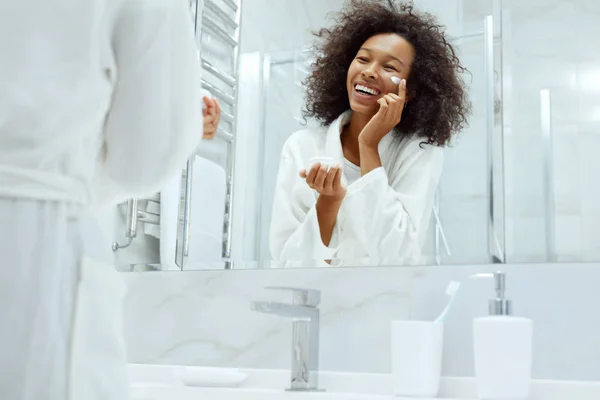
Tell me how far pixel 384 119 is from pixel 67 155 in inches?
32.0

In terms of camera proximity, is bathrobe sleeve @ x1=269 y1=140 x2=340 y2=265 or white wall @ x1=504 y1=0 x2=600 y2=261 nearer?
white wall @ x1=504 y1=0 x2=600 y2=261

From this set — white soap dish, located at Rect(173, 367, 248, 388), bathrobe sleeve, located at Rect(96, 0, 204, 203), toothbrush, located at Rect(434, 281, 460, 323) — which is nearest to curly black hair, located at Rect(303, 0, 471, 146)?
toothbrush, located at Rect(434, 281, 460, 323)

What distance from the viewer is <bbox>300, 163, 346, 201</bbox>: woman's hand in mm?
1389

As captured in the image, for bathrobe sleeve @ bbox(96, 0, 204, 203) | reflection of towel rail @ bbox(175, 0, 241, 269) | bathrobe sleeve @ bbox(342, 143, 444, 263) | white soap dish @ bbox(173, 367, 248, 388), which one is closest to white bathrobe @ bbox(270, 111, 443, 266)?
bathrobe sleeve @ bbox(342, 143, 444, 263)

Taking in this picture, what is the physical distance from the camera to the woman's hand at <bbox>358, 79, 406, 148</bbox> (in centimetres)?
137

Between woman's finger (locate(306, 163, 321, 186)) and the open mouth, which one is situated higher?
the open mouth

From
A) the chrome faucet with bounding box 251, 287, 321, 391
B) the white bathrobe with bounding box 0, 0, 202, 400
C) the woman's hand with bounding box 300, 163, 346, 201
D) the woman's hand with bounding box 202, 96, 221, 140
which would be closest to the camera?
the white bathrobe with bounding box 0, 0, 202, 400

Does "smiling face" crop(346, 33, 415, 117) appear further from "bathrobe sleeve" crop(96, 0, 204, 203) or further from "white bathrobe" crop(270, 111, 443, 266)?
"bathrobe sleeve" crop(96, 0, 204, 203)

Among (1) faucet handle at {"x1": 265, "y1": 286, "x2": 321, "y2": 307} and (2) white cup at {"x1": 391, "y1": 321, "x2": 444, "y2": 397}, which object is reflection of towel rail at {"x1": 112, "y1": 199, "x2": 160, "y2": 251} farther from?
(2) white cup at {"x1": 391, "y1": 321, "x2": 444, "y2": 397}

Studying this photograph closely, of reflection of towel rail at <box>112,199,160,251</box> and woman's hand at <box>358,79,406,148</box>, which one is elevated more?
woman's hand at <box>358,79,406,148</box>

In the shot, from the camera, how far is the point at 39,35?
2.11 ft

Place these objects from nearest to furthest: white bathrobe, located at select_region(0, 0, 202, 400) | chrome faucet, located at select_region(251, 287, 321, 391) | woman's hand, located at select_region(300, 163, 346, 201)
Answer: white bathrobe, located at select_region(0, 0, 202, 400), chrome faucet, located at select_region(251, 287, 321, 391), woman's hand, located at select_region(300, 163, 346, 201)

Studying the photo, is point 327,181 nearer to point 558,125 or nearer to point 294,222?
point 294,222

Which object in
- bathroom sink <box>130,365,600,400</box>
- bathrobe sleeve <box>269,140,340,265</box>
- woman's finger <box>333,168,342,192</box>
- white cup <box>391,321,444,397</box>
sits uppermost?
woman's finger <box>333,168,342,192</box>
